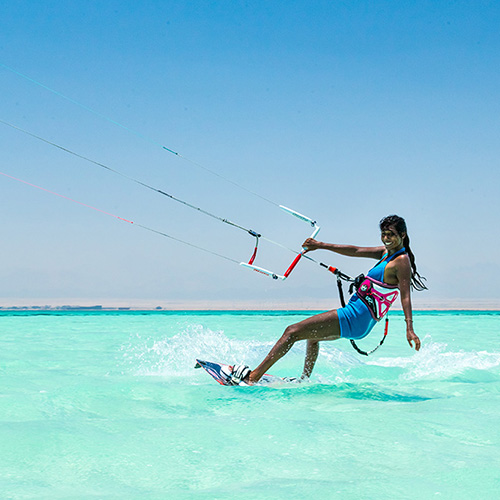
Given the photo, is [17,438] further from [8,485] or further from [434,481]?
[434,481]

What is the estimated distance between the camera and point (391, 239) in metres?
5.59

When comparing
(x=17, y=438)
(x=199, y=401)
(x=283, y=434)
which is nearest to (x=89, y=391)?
(x=199, y=401)

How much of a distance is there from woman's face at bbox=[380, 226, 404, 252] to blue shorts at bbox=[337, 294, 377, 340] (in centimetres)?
64

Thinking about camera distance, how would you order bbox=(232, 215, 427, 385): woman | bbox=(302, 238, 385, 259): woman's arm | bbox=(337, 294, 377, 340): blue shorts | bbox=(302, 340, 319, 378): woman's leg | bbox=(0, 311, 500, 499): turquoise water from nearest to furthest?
bbox=(0, 311, 500, 499): turquoise water < bbox=(232, 215, 427, 385): woman < bbox=(337, 294, 377, 340): blue shorts < bbox=(302, 238, 385, 259): woman's arm < bbox=(302, 340, 319, 378): woman's leg

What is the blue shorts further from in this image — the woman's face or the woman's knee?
the woman's face

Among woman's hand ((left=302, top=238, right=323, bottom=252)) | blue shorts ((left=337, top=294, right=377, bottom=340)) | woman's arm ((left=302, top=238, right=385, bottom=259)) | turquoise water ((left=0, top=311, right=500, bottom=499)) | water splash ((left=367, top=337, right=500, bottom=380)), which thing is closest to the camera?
turquoise water ((left=0, top=311, right=500, bottom=499))

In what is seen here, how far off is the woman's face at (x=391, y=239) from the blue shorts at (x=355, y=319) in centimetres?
64

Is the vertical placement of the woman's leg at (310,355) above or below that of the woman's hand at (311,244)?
below

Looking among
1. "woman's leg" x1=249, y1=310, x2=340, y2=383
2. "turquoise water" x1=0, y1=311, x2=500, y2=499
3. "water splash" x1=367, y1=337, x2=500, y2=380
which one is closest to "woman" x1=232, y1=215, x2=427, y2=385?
"woman's leg" x1=249, y1=310, x2=340, y2=383

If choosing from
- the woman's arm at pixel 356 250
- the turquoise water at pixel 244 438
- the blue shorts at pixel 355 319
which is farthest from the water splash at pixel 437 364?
the woman's arm at pixel 356 250

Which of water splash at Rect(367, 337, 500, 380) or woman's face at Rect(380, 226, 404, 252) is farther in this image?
water splash at Rect(367, 337, 500, 380)

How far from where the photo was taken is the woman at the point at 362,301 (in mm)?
5577

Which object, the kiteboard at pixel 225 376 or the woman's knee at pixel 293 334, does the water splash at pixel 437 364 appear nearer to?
the kiteboard at pixel 225 376

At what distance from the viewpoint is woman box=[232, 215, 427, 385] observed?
18.3ft
